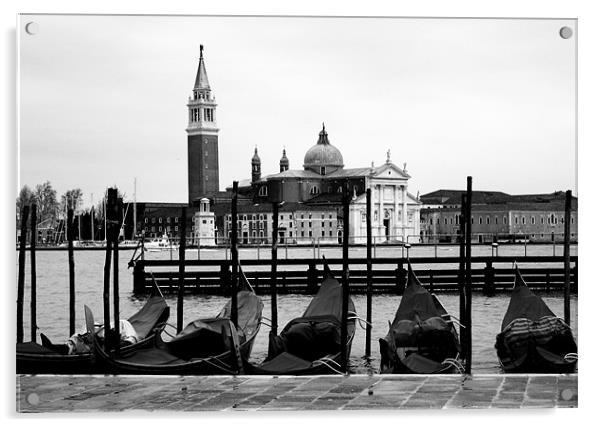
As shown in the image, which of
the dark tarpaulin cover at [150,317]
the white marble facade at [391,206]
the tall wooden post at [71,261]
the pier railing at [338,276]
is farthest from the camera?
the pier railing at [338,276]

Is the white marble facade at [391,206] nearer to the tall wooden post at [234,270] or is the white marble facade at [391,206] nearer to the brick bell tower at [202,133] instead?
the tall wooden post at [234,270]

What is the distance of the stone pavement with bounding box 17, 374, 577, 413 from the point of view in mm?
5371

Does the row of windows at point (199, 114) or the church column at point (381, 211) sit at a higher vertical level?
the row of windows at point (199, 114)

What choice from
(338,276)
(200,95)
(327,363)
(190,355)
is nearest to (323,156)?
(200,95)

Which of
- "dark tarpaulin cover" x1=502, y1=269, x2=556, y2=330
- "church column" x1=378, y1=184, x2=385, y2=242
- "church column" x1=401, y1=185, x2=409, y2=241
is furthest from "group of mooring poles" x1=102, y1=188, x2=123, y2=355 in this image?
"dark tarpaulin cover" x1=502, y1=269, x2=556, y2=330

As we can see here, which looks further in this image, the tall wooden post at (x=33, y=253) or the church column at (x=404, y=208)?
the church column at (x=404, y=208)

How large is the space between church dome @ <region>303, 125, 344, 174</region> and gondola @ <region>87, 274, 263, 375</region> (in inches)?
44.3

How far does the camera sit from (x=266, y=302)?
1436 centimetres

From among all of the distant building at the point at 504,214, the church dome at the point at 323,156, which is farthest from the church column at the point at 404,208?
the church dome at the point at 323,156

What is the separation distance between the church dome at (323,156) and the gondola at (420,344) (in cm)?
122

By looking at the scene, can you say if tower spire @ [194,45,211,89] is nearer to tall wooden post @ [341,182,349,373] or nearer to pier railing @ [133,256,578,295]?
tall wooden post @ [341,182,349,373]

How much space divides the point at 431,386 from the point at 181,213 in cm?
261

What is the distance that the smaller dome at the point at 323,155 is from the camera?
606 cm

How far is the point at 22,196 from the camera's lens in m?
5.60
